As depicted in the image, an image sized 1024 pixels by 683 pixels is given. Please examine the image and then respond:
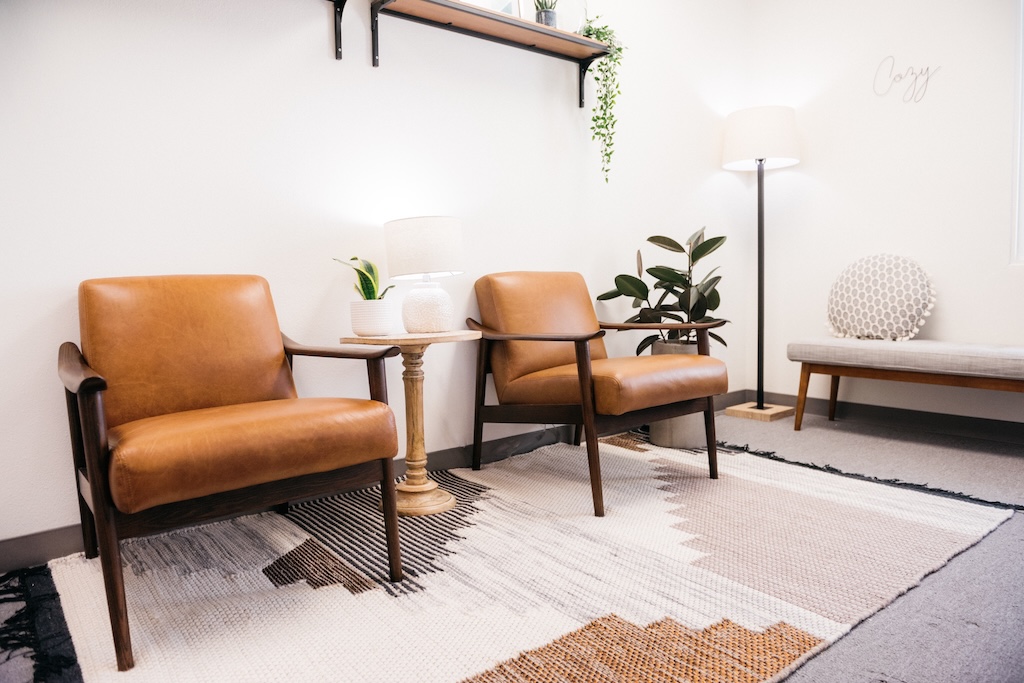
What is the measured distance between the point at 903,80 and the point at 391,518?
3180 mm

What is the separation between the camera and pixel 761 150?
A: 10.9ft

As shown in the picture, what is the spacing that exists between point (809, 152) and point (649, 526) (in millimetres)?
2573

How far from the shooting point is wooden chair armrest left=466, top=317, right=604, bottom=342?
2.02 m

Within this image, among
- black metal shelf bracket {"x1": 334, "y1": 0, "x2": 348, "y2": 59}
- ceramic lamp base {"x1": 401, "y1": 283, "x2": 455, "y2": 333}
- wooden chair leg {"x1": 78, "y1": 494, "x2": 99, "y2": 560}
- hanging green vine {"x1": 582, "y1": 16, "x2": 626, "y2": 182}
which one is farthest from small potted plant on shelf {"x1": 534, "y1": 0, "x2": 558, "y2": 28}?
wooden chair leg {"x1": 78, "y1": 494, "x2": 99, "y2": 560}

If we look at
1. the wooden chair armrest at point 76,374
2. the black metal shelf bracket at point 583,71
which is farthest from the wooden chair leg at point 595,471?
the black metal shelf bracket at point 583,71

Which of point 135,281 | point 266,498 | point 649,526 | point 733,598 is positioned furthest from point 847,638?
point 135,281

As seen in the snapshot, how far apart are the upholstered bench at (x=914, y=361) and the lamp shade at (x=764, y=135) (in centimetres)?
100

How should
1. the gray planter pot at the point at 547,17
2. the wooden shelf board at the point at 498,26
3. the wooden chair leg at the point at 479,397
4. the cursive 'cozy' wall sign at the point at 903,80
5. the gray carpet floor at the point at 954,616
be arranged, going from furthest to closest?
the cursive 'cozy' wall sign at the point at 903,80
the gray planter pot at the point at 547,17
the wooden chair leg at the point at 479,397
the wooden shelf board at the point at 498,26
the gray carpet floor at the point at 954,616

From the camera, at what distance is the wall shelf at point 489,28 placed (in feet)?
7.72

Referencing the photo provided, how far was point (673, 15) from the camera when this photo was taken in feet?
11.1

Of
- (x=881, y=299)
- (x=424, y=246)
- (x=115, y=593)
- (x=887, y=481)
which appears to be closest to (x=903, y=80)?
(x=881, y=299)

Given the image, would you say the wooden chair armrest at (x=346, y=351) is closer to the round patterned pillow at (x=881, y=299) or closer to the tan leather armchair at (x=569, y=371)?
the tan leather armchair at (x=569, y=371)

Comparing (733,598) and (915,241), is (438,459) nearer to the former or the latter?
(733,598)

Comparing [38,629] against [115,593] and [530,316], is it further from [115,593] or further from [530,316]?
[530,316]
